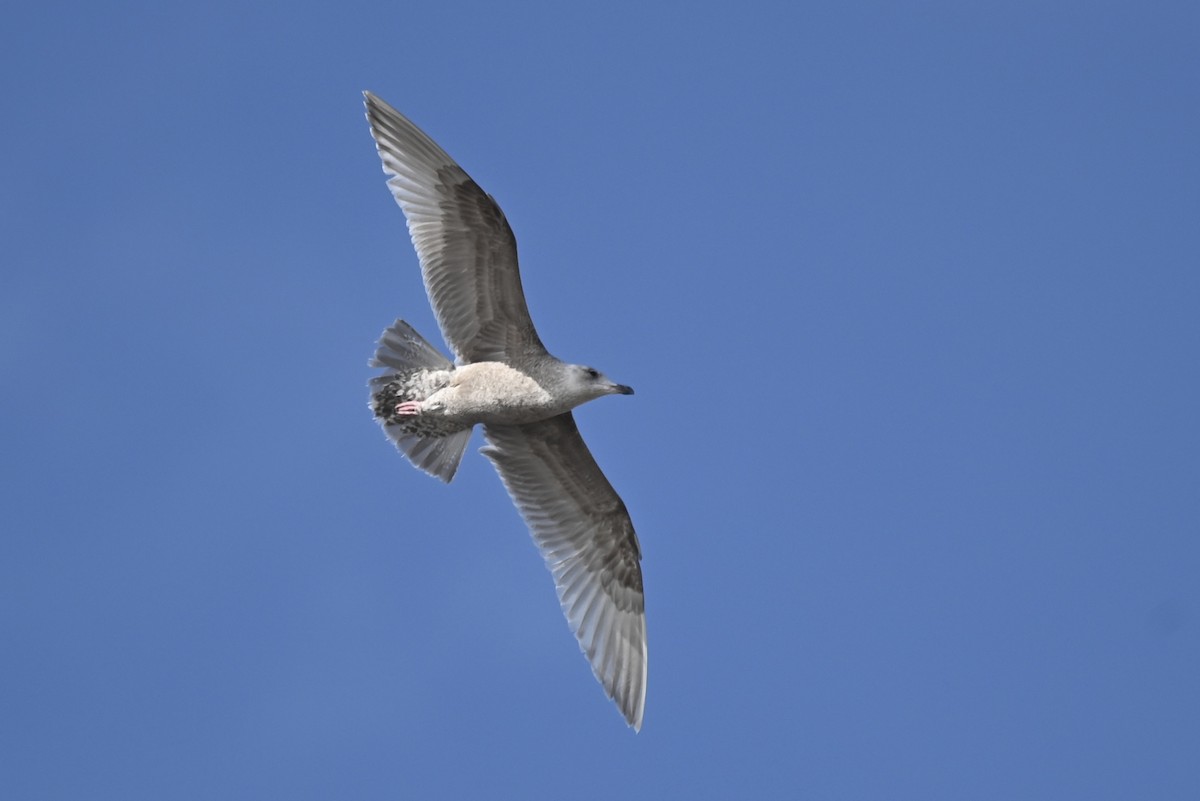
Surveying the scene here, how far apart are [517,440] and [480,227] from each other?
137 centimetres

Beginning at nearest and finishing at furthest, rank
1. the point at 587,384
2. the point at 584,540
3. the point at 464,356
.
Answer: the point at 587,384, the point at 464,356, the point at 584,540

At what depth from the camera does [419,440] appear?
9.16 meters

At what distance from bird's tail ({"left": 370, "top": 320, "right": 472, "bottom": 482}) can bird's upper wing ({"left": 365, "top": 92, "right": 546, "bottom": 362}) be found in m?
0.19

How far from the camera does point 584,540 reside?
9.78 m

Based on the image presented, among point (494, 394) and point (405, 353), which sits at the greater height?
point (405, 353)

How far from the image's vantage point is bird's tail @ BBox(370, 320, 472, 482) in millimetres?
9078

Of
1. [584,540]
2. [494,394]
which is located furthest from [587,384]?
[584,540]

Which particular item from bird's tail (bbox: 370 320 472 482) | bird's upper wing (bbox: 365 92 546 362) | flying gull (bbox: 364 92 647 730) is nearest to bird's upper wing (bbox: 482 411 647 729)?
flying gull (bbox: 364 92 647 730)

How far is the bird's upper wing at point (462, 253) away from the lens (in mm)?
8945

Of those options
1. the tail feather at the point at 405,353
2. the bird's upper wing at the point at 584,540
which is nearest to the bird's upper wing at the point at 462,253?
the tail feather at the point at 405,353

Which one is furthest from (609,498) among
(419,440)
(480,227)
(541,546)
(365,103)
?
(365,103)

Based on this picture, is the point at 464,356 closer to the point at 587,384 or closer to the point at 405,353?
the point at 405,353

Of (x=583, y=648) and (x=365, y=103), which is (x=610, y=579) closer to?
(x=583, y=648)

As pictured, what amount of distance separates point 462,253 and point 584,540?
2048 millimetres
